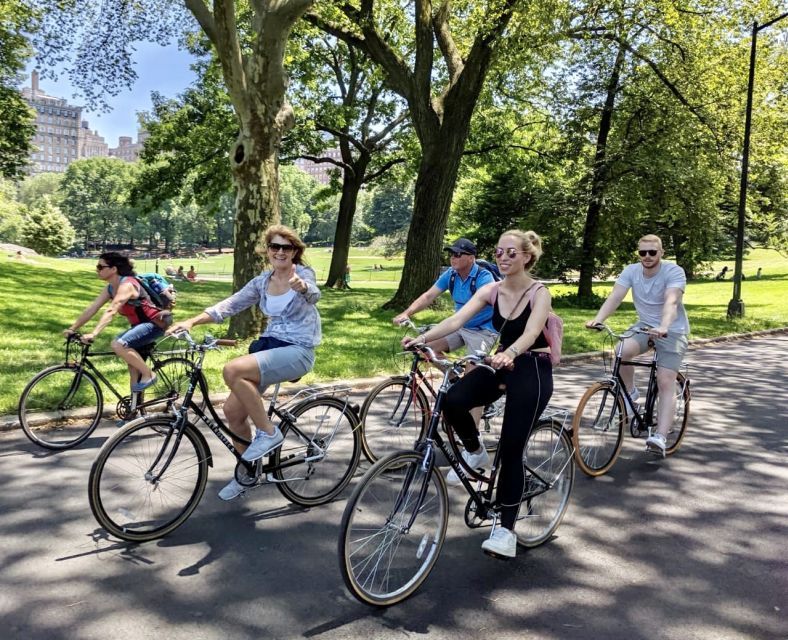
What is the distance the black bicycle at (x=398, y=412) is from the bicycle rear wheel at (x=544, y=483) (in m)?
1.13

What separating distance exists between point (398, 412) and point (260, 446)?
5.33 feet

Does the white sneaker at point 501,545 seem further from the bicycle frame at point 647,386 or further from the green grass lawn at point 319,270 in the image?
the green grass lawn at point 319,270

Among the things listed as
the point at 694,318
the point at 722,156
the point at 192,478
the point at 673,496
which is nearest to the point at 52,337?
the point at 192,478

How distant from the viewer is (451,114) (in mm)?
14312

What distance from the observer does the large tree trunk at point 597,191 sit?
22.0 m

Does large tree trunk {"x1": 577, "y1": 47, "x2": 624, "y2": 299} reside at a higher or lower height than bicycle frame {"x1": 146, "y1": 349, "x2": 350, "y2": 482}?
higher

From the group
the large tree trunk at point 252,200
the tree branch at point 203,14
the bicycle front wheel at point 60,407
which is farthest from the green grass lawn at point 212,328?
the tree branch at point 203,14

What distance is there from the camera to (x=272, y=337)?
14.2 ft

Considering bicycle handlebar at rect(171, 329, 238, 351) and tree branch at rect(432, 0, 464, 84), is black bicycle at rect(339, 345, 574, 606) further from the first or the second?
tree branch at rect(432, 0, 464, 84)

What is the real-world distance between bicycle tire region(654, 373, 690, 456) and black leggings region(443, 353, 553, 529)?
286 centimetres

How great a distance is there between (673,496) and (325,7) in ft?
42.1

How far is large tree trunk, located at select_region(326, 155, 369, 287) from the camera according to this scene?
2675 cm

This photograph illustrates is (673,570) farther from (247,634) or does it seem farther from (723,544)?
(247,634)

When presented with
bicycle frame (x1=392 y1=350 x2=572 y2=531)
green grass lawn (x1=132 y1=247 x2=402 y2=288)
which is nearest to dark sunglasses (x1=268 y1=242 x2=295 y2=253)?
bicycle frame (x1=392 y1=350 x2=572 y2=531)
